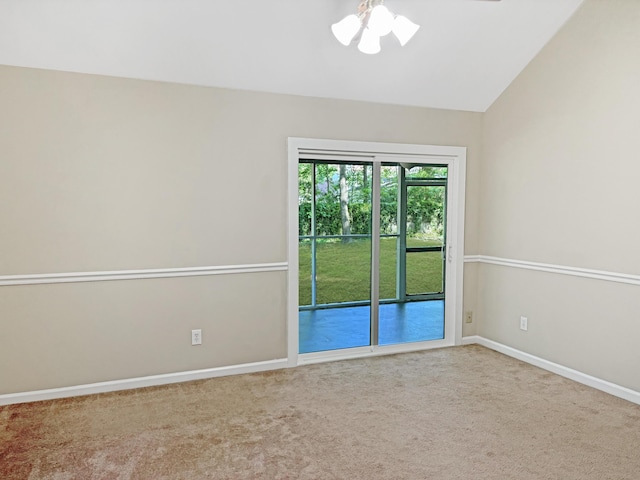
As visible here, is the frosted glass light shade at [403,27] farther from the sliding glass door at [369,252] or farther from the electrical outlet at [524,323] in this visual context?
the electrical outlet at [524,323]

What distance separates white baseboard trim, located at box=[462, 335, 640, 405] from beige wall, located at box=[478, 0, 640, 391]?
48 mm

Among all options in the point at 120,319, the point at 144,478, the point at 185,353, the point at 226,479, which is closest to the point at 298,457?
the point at 226,479

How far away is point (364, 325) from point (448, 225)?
1.30 m

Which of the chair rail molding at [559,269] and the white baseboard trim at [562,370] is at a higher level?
the chair rail molding at [559,269]

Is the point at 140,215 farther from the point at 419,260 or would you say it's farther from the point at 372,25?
the point at 419,260

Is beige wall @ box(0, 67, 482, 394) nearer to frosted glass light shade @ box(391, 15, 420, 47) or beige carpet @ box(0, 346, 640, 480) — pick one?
beige carpet @ box(0, 346, 640, 480)

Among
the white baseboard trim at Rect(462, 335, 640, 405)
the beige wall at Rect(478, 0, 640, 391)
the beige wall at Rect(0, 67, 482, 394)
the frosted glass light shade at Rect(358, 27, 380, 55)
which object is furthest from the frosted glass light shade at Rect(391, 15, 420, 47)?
the white baseboard trim at Rect(462, 335, 640, 405)

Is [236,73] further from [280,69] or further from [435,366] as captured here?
[435,366]

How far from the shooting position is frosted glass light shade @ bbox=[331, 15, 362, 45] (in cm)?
Result: 262

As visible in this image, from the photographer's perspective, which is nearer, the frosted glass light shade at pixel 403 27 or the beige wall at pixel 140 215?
the frosted glass light shade at pixel 403 27

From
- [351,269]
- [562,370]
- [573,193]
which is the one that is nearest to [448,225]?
[351,269]

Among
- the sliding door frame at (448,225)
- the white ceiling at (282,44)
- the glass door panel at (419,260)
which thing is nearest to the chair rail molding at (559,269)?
the sliding door frame at (448,225)

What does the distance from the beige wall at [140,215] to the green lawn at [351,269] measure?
0.99ft

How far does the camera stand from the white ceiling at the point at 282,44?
293 cm
